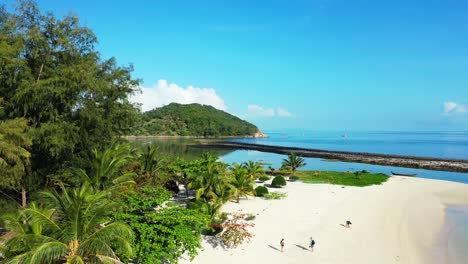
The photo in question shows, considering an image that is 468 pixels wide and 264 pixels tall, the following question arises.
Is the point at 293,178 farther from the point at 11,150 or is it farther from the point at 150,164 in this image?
the point at 11,150

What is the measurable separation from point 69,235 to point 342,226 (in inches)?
687

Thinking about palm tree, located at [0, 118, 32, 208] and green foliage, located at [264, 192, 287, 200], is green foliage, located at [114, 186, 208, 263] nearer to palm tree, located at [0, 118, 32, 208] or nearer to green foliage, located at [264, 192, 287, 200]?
palm tree, located at [0, 118, 32, 208]

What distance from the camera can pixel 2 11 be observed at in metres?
19.7

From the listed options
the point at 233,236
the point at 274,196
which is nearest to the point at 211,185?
the point at 233,236

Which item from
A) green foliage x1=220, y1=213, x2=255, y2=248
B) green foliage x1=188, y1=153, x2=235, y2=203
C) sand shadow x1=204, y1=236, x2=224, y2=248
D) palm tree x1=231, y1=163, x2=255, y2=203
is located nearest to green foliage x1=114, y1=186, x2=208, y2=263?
sand shadow x1=204, y1=236, x2=224, y2=248

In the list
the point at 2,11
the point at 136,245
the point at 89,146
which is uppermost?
the point at 2,11

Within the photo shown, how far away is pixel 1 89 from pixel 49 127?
3.66 m

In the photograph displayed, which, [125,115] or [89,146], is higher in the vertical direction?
[125,115]

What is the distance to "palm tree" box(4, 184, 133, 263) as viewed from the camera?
33.0ft

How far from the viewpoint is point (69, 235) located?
10.7 m

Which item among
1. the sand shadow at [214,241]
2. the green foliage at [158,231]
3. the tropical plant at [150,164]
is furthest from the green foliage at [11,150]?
the tropical plant at [150,164]

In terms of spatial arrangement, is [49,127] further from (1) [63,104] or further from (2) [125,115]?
(2) [125,115]

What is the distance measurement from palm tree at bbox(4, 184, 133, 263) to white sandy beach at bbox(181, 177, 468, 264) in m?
5.87

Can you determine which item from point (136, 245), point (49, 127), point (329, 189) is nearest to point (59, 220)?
point (136, 245)
